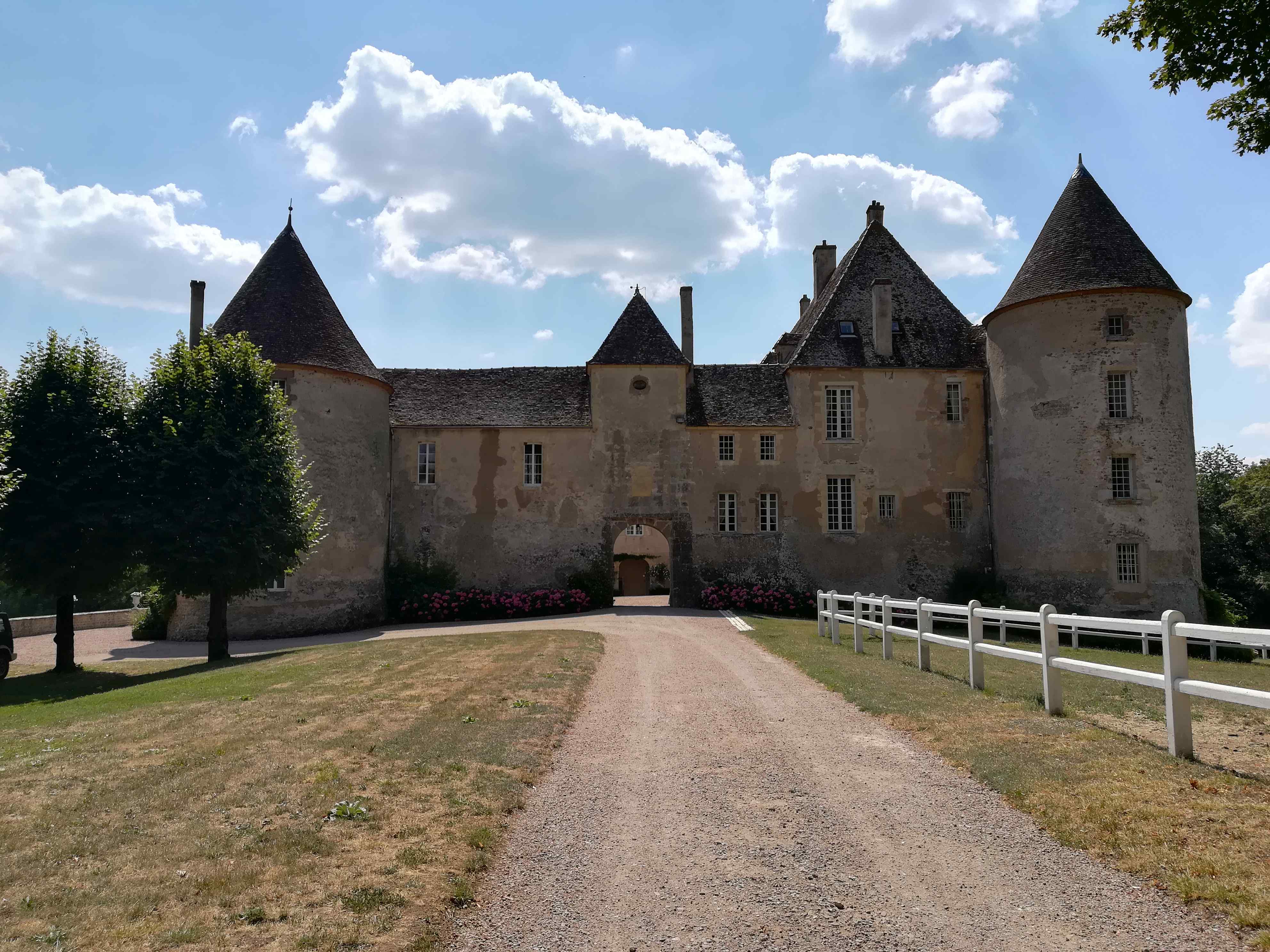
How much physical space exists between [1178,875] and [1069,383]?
25.1m

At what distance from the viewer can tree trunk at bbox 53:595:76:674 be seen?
19.2 meters

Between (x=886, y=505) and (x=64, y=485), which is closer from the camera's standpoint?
(x=64, y=485)

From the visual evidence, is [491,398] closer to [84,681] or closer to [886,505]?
[886,505]

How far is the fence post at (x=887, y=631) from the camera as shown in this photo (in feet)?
47.2

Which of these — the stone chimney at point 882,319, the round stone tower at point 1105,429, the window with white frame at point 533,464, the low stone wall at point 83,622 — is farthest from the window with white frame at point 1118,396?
the low stone wall at point 83,622

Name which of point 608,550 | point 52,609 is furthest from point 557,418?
point 52,609

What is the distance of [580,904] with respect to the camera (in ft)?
15.5

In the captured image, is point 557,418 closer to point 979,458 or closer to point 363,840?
point 979,458

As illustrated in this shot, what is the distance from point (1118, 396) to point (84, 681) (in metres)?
28.7

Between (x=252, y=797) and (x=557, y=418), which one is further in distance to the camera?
(x=557, y=418)

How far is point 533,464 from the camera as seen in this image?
30.6m

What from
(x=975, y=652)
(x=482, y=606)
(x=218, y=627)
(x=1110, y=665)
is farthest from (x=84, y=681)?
(x=1110, y=665)

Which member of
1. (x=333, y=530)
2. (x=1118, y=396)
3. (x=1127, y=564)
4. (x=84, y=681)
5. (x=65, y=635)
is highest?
(x=1118, y=396)

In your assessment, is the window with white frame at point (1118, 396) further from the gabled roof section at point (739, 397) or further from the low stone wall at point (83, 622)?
the low stone wall at point (83, 622)
